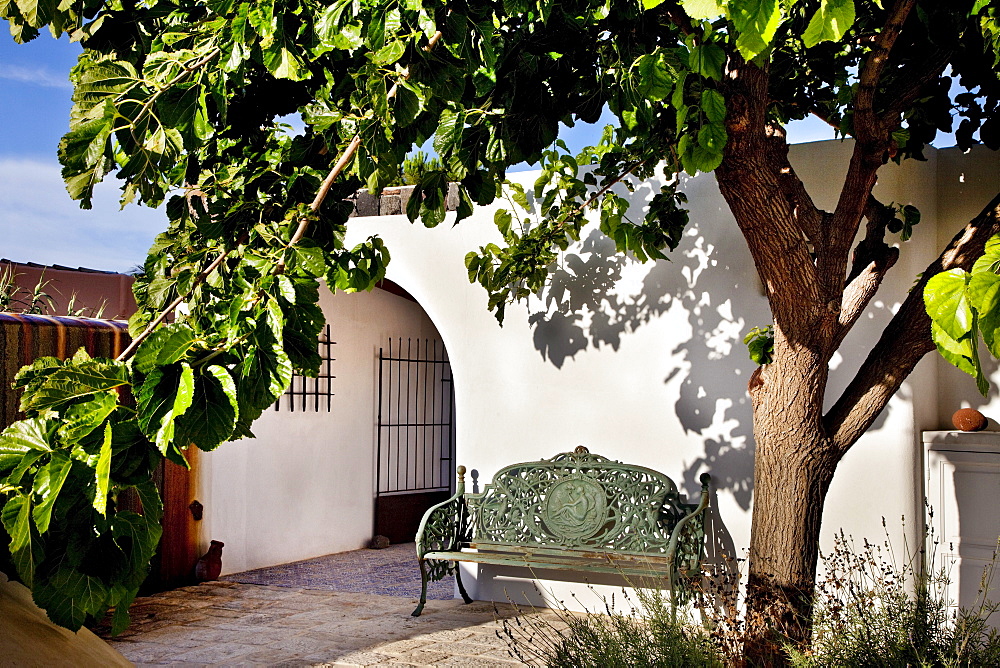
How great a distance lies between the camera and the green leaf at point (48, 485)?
142cm

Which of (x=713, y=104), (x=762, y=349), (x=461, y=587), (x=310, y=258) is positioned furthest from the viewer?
(x=461, y=587)

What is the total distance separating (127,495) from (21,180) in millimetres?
40453

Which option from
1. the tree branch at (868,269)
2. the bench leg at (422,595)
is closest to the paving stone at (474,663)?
the bench leg at (422,595)

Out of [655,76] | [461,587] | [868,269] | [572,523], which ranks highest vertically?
[655,76]

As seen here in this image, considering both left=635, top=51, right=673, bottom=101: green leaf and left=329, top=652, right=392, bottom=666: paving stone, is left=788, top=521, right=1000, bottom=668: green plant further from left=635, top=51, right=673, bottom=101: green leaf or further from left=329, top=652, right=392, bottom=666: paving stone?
left=329, top=652, right=392, bottom=666: paving stone

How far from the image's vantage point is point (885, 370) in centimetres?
370

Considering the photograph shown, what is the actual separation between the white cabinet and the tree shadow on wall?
1.02 meters

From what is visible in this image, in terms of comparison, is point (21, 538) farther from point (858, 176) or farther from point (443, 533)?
point (443, 533)

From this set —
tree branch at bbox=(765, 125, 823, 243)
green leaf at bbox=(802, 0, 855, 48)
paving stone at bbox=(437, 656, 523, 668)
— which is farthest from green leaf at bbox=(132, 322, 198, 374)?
paving stone at bbox=(437, 656, 523, 668)

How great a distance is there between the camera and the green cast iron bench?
534 centimetres

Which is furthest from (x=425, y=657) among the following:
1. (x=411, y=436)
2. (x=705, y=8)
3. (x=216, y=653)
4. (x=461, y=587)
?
(x=411, y=436)

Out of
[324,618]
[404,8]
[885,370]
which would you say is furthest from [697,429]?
[404,8]

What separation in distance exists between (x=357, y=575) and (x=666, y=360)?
3138 mm

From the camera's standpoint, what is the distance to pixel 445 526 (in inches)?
238
